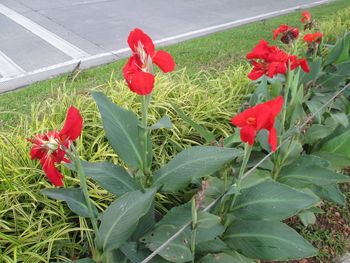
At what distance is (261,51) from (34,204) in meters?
1.24

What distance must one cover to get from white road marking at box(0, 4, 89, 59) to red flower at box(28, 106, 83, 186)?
16.6 ft

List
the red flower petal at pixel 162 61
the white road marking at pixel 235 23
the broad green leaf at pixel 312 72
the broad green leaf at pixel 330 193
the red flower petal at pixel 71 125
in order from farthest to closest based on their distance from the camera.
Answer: the white road marking at pixel 235 23 → the broad green leaf at pixel 312 72 → the broad green leaf at pixel 330 193 → the red flower petal at pixel 162 61 → the red flower petal at pixel 71 125

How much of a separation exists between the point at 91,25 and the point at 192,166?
6435 mm

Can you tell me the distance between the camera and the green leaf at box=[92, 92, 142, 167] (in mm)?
1643

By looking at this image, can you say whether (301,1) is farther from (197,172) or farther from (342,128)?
(197,172)

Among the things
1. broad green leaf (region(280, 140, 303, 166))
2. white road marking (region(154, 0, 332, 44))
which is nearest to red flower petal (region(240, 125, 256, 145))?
broad green leaf (region(280, 140, 303, 166))

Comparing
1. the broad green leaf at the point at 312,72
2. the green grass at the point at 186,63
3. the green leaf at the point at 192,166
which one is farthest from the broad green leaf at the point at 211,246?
the green grass at the point at 186,63

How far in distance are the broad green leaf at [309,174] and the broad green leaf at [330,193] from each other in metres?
0.16

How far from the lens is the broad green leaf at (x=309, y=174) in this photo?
1.99 metres

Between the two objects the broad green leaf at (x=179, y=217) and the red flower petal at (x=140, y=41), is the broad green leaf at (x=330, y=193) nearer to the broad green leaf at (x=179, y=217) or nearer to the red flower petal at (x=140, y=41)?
the broad green leaf at (x=179, y=217)

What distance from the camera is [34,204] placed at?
182 centimetres

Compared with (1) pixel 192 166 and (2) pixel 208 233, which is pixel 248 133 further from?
(2) pixel 208 233

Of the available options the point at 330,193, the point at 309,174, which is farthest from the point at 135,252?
the point at 330,193

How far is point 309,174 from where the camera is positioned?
2.04 metres
